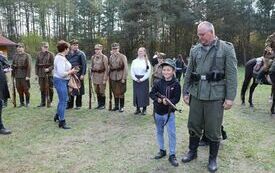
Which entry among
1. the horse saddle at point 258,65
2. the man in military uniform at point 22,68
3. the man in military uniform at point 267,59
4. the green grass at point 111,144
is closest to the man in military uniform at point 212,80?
the green grass at point 111,144

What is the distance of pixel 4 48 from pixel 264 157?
111 ft

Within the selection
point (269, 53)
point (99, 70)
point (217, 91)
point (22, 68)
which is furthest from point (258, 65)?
point (22, 68)

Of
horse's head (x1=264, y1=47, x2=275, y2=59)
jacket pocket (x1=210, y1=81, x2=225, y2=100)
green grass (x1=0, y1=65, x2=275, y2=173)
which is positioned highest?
horse's head (x1=264, y1=47, x2=275, y2=59)

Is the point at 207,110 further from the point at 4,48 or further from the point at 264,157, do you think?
the point at 4,48

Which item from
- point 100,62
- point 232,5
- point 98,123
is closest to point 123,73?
point 100,62

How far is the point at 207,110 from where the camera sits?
17.5ft

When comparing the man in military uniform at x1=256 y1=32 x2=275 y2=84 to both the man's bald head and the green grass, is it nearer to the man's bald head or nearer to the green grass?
the green grass

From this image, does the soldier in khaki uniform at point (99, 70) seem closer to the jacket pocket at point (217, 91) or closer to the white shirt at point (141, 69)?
the white shirt at point (141, 69)

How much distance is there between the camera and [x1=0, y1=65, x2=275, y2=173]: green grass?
5.74m

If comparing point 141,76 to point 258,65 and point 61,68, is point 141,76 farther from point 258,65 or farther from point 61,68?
point 258,65

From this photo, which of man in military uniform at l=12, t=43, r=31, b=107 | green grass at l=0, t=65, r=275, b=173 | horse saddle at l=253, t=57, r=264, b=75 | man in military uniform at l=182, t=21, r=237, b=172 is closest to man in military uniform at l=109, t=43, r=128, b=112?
green grass at l=0, t=65, r=275, b=173

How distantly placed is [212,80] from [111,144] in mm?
2502

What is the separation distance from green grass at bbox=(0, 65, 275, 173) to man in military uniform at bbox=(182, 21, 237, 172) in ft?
2.41

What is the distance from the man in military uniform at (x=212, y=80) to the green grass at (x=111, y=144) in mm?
736
